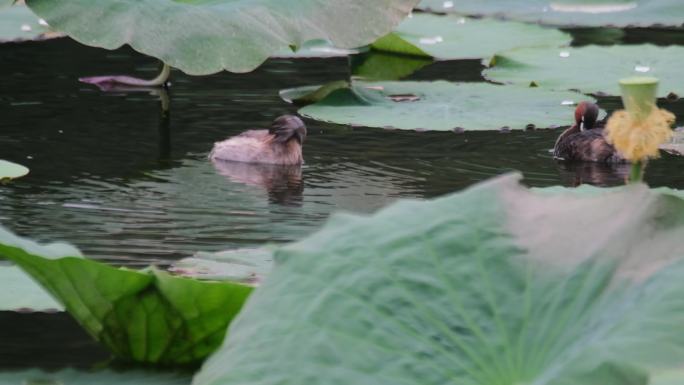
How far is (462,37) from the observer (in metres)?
9.58

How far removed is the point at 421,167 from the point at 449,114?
984 millimetres

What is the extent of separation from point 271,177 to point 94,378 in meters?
3.60

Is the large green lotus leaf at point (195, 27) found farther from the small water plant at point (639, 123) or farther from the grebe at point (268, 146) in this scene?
the small water plant at point (639, 123)

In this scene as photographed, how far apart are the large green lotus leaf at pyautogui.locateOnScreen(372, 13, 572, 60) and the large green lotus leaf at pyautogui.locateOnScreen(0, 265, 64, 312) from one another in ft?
18.5

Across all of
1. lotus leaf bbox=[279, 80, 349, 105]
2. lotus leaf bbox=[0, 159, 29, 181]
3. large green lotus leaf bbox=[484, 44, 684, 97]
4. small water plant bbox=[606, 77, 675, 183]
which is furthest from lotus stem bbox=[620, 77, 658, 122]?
large green lotus leaf bbox=[484, 44, 684, 97]

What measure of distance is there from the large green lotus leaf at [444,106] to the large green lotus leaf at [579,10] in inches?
101

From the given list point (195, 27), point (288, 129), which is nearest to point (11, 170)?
point (195, 27)

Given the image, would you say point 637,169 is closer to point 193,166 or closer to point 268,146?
point 193,166

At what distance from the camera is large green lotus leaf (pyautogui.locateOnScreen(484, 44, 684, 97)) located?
790 centimetres

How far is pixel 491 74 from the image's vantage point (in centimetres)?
821

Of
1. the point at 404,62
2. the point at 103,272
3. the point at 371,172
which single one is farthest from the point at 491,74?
the point at 103,272

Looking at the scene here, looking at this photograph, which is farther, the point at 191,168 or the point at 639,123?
the point at 191,168

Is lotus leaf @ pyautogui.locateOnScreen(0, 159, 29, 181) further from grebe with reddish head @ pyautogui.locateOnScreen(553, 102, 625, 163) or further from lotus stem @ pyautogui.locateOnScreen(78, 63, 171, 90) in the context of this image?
grebe with reddish head @ pyautogui.locateOnScreen(553, 102, 625, 163)

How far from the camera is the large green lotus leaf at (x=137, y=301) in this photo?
266cm
